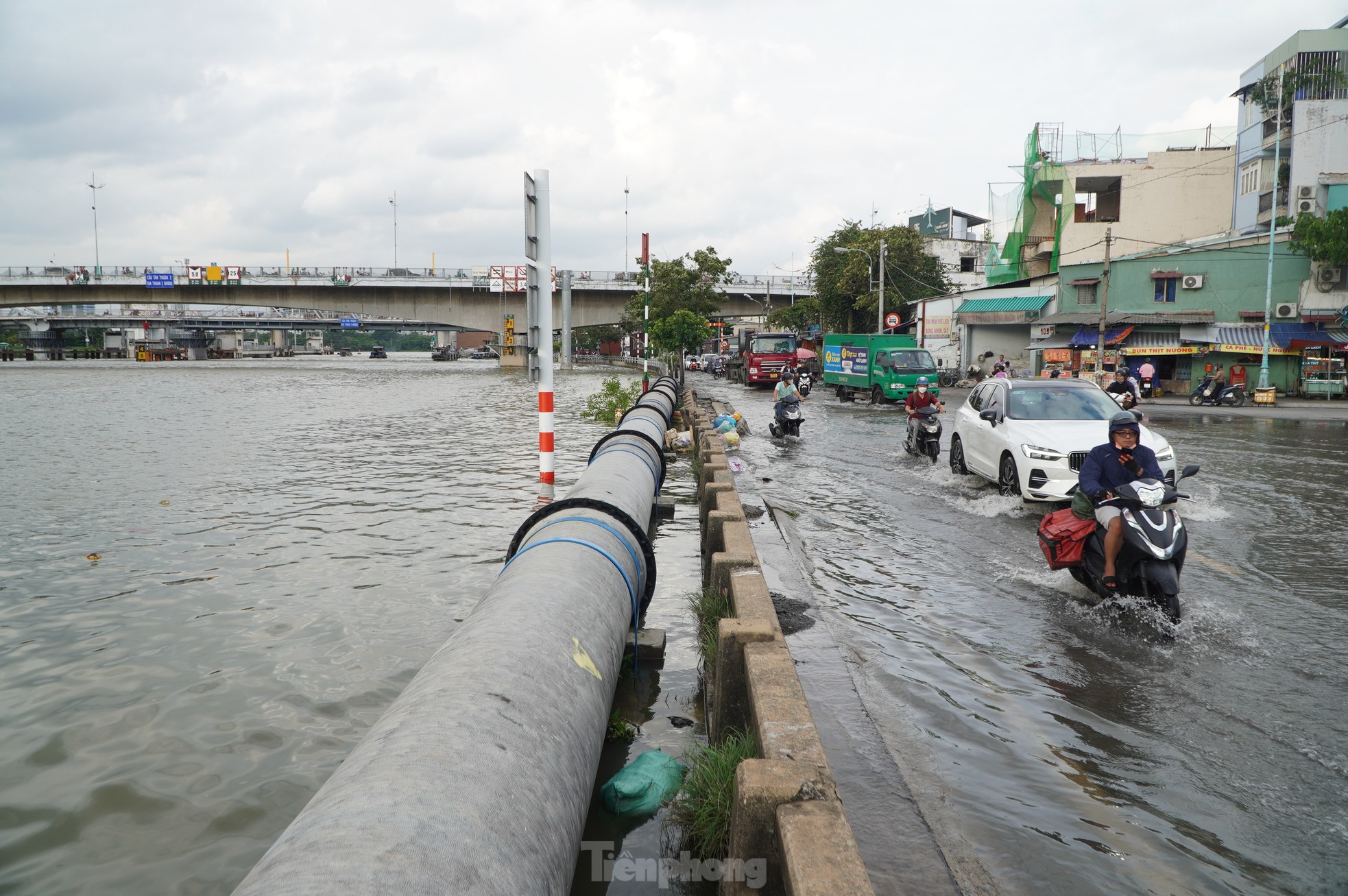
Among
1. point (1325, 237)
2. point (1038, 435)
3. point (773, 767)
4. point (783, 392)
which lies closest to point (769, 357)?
point (1325, 237)

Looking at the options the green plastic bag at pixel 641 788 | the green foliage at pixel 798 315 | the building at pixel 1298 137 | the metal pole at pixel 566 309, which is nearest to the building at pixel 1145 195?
the building at pixel 1298 137

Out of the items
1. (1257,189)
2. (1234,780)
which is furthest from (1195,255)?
(1234,780)

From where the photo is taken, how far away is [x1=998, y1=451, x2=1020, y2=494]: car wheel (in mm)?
10469

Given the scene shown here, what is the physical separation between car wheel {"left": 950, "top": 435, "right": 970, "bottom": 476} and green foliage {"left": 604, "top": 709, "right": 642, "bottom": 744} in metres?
9.43

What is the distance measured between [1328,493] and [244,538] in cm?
1256

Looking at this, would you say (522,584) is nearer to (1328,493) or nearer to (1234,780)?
(1234,780)

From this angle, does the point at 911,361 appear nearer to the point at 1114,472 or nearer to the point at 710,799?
the point at 1114,472

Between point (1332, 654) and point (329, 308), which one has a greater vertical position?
point (329, 308)

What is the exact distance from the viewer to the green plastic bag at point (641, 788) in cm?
373

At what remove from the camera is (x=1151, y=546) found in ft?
18.8

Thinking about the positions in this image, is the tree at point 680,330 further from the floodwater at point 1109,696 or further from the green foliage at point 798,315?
the floodwater at point 1109,696

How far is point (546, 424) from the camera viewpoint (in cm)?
758

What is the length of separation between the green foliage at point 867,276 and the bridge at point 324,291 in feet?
16.5

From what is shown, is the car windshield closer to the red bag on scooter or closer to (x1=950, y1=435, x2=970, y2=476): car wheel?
(x1=950, y1=435, x2=970, y2=476): car wheel
